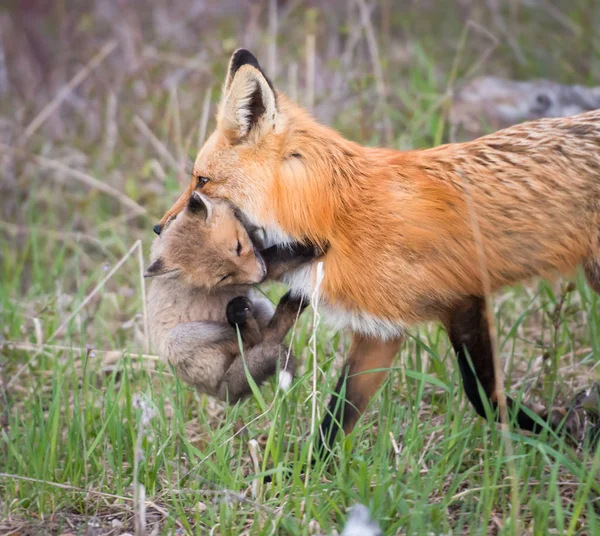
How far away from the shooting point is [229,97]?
3529mm

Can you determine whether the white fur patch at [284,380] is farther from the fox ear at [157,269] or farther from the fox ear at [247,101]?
the fox ear at [247,101]

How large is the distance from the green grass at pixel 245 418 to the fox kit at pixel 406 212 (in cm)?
25

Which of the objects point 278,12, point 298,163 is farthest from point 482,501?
point 278,12

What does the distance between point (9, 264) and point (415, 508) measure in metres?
4.57

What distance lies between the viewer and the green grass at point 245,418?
3004mm

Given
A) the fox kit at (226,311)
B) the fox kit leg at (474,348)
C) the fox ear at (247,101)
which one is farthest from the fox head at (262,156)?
the fox kit leg at (474,348)

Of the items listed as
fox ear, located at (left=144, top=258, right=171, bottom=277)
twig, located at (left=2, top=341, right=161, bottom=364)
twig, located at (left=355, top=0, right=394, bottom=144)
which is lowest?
twig, located at (left=2, top=341, right=161, bottom=364)

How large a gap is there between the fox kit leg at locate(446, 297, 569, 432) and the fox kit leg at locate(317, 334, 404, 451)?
0.93 ft

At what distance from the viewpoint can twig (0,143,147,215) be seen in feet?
19.8

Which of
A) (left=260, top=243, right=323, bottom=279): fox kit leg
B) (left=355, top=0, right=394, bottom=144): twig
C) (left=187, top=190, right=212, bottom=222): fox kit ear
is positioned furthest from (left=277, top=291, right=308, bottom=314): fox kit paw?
(left=355, top=0, right=394, bottom=144): twig

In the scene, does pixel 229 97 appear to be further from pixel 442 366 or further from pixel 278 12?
pixel 278 12

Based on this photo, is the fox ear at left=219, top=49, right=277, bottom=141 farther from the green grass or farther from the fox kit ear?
the green grass

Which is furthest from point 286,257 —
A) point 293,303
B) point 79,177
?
point 79,177

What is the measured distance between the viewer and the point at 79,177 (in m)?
6.18
